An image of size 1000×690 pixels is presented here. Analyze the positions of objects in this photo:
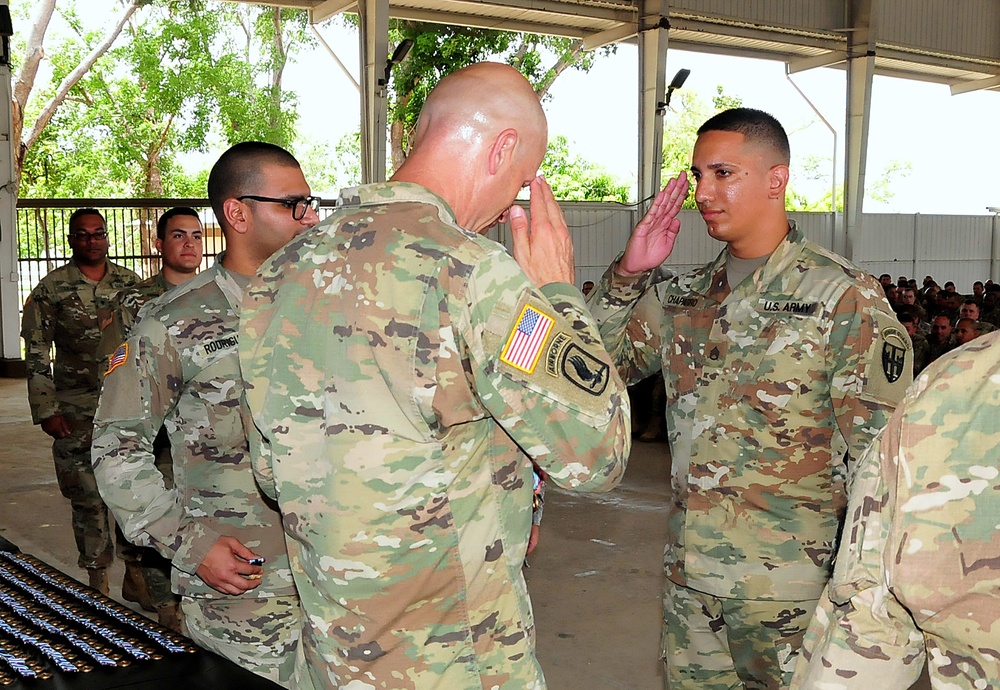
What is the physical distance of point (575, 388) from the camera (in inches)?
56.9

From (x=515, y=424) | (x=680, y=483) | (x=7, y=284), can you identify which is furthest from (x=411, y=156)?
(x=7, y=284)

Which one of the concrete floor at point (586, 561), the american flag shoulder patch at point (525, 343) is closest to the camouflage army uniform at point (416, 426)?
the american flag shoulder patch at point (525, 343)

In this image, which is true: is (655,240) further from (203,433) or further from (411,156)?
(203,433)

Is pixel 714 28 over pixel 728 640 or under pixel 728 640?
over

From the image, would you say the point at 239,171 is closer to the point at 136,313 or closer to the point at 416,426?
the point at 416,426

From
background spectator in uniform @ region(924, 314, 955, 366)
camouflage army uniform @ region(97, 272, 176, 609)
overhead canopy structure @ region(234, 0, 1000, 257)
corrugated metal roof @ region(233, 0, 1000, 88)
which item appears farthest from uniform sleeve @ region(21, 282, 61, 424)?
corrugated metal roof @ region(233, 0, 1000, 88)

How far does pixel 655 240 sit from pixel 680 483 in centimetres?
61

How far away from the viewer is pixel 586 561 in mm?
5621

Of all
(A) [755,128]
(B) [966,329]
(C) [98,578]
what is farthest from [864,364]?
(B) [966,329]

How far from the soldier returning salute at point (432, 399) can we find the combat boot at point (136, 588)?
137 inches

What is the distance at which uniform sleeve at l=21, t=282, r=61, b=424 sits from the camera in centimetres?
511

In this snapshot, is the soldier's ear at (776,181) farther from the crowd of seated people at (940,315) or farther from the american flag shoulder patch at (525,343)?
the crowd of seated people at (940,315)

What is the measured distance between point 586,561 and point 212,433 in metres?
3.51

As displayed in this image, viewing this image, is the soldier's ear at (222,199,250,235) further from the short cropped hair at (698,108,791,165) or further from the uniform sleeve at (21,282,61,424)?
the uniform sleeve at (21,282,61,424)
